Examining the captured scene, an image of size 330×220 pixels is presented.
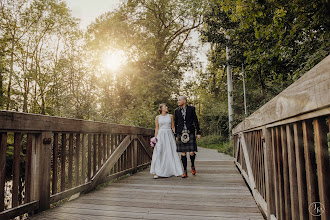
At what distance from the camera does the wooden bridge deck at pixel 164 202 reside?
2486 millimetres

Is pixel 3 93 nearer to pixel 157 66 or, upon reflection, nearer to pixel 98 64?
pixel 98 64

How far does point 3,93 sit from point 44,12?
6.73 m

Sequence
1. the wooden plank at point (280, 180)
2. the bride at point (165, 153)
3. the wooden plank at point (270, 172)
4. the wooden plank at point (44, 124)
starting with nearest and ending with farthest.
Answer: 1. the wooden plank at point (280, 180)
2. the wooden plank at point (270, 172)
3. the wooden plank at point (44, 124)
4. the bride at point (165, 153)

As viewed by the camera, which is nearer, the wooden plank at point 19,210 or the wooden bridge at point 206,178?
the wooden bridge at point 206,178

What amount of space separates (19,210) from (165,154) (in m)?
3.21

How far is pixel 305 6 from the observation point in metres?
4.39

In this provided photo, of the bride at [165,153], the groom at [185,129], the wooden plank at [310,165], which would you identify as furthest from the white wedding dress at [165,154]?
the wooden plank at [310,165]

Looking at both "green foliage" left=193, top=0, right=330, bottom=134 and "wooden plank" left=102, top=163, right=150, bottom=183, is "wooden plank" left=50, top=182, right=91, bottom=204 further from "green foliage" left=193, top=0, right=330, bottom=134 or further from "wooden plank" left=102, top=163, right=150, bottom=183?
"green foliage" left=193, top=0, right=330, bottom=134

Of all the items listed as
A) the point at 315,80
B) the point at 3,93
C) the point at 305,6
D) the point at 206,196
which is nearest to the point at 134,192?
the point at 206,196

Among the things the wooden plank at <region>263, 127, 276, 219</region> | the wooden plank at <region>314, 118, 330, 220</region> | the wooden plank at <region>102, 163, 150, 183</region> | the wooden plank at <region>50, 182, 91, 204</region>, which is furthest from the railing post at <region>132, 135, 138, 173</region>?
the wooden plank at <region>314, 118, 330, 220</region>

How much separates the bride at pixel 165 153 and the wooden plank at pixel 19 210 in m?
2.68

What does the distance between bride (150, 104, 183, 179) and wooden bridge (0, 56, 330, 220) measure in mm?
307

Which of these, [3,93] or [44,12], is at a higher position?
[44,12]

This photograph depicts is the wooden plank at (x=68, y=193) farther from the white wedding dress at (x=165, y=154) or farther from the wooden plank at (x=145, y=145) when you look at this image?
the wooden plank at (x=145, y=145)
